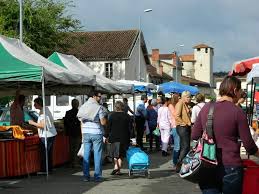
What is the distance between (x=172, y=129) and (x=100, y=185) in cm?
401

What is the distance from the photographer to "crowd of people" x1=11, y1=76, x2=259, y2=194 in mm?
5430

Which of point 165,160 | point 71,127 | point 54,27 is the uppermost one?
point 54,27

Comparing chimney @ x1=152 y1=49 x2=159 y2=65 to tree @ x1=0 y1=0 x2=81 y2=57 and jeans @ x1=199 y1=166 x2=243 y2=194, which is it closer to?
tree @ x1=0 y1=0 x2=81 y2=57

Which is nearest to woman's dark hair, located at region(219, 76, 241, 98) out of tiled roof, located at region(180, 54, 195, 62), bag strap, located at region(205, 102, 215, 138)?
bag strap, located at region(205, 102, 215, 138)

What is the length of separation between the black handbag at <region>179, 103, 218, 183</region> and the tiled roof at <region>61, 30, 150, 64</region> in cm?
5305

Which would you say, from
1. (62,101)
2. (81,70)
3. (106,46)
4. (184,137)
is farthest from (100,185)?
(106,46)

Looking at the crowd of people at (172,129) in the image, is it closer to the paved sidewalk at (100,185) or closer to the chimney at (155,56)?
the paved sidewalk at (100,185)

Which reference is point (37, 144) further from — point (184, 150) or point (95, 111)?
point (184, 150)

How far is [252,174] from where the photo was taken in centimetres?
565

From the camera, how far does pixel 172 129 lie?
48.2ft

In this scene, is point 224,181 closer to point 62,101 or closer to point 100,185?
point 100,185

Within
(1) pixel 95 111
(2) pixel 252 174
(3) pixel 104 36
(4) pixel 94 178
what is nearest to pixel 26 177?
(4) pixel 94 178

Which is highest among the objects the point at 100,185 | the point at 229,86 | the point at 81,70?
the point at 81,70

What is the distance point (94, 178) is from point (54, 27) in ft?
98.1
